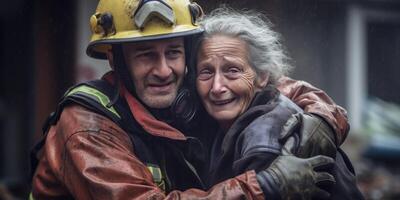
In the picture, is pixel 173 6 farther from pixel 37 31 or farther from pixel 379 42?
pixel 379 42

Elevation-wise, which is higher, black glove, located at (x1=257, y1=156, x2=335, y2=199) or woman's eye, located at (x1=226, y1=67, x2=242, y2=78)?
woman's eye, located at (x1=226, y1=67, x2=242, y2=78)

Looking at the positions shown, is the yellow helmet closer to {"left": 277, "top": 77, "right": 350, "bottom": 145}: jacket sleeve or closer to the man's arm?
the man's arm

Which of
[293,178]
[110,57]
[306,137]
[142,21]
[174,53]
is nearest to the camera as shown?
[293,178]

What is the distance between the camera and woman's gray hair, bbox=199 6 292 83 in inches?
156

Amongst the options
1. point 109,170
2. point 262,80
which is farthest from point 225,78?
point 109,170

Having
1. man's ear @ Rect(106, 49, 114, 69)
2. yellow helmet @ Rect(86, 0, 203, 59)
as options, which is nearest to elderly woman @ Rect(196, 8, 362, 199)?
yellow helmet @ Rect(86, 0, 203, 59)

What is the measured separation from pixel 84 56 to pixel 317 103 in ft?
10.3

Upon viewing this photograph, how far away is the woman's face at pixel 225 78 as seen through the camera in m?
3.86

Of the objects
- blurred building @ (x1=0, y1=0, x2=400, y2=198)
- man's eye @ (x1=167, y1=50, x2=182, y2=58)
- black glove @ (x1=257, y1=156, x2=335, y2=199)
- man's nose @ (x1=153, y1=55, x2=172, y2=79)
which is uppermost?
man's eye @ (x1=167, y1=50, x2=182, y2=58)

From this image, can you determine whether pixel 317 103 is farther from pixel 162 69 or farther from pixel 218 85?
Result: pixel 162 69

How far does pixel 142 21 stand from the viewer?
3.80 meters

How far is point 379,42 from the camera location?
38.1ft

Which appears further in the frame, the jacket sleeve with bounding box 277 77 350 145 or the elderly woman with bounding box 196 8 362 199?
the jacket sleeve with bounding box 277 77 350 145

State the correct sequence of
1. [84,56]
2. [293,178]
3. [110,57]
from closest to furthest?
[293,178]
[110,57]
[84,56]
